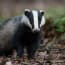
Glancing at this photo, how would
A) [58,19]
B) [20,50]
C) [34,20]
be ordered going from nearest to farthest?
[34,20] < [20,50] < [58,19]

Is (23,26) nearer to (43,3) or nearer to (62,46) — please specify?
(62,46)

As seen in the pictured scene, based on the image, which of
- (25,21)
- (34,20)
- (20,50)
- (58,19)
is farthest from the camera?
(58,19)

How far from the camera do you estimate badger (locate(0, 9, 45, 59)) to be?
8.14 m

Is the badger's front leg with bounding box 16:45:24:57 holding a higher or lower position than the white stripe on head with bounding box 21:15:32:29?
lower

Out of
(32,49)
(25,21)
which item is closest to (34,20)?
(25,21)

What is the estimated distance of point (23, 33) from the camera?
27.9 ft

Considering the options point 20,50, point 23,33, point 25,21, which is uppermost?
point 25,21

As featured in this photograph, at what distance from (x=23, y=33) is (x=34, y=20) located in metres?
0.57

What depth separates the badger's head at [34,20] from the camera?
7977mm

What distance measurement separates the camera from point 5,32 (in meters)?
9.04

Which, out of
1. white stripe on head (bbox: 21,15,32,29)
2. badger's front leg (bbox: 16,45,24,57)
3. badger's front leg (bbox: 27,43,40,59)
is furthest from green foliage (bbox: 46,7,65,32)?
white stripe on head (bbox: 21,15,32,29)

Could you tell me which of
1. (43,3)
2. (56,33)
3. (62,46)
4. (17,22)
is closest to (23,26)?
(17,22)

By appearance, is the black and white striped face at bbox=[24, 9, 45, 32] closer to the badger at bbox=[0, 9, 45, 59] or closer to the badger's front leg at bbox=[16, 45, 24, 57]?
the badger at bbox=[0, 9, 45, 59]

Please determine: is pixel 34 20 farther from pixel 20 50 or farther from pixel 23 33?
pixel 20 50
